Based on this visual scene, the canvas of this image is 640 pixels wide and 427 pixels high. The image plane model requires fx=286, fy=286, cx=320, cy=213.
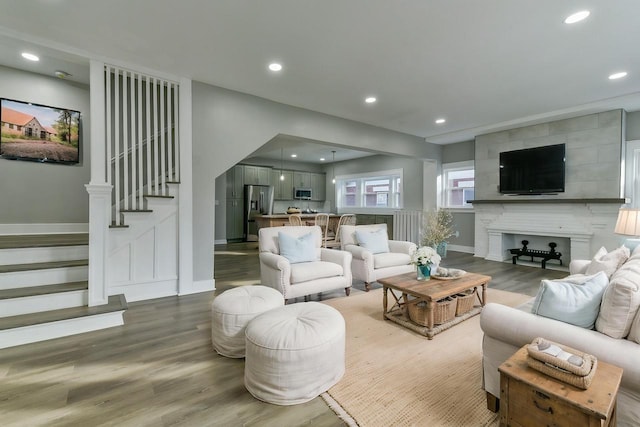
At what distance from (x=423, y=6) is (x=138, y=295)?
4233 millimetres

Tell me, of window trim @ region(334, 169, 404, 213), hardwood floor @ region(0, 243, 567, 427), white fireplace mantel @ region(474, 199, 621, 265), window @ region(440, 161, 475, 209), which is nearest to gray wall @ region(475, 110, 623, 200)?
white fireplace mantel @ region(474, 199, 621, 265)

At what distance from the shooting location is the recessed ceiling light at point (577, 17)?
2.45 m

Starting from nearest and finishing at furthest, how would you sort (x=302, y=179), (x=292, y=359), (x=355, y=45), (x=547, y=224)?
1. (x=292, y=359)
2. (x=355, y=45)
3. (x=547, y=224)
4. (x=302, y=179)

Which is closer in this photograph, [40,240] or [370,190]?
[40,240]

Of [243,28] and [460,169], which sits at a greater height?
[243,28]

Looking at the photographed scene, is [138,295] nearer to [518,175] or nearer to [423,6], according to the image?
[423,6]

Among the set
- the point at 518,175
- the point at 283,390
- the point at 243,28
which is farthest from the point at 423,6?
the point at 518,175

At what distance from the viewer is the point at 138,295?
346 cm

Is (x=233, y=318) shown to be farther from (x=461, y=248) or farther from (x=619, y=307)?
(x=461, y=248)

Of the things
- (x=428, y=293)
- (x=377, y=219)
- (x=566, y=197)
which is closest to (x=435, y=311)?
(x=428, y=293)

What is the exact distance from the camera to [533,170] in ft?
18.5

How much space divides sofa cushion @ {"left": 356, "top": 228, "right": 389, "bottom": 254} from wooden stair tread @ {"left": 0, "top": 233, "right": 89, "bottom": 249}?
11.2 feet

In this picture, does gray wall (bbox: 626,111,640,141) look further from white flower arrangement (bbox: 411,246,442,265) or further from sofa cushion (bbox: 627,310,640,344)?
sofa cushion (bbox: 627,310,640,344)

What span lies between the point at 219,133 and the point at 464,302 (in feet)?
12.1
